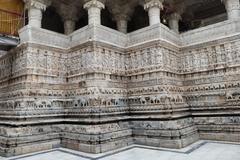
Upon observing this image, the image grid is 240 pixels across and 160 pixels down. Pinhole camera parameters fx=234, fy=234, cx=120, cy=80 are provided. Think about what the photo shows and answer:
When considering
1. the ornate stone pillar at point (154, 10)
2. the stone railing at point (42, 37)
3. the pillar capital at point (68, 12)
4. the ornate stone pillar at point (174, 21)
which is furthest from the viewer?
the ornate stone pillar at point (174, 21)

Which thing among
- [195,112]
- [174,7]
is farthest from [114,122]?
[174,7]

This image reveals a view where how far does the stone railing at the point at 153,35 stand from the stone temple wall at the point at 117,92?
5 cm

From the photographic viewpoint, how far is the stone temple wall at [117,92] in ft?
26.9

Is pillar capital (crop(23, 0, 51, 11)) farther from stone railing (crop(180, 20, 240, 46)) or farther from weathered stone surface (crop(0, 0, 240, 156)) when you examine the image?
stone railing (crop(180, 20, 240, 46))

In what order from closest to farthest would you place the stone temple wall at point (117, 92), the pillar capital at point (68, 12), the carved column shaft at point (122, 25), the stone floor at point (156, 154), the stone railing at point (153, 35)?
1. the stone floor at point (156, 154)
2. the stone temple wall at point (117, 92)
3. the stone railing at point (153, 35)
4. the pillar capital at point (68, 12)
5. the carved column shaft at point (122, 25)

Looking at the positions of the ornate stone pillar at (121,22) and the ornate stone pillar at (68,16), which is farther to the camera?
the ornate stone pillar at (121,22)

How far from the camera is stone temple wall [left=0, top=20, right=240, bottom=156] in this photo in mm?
8211

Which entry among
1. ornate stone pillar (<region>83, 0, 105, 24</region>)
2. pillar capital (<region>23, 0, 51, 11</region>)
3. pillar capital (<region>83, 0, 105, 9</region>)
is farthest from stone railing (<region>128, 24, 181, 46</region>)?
pillar capital (<region>23, 0, 51, 11</region>)

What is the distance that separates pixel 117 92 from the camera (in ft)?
30.7

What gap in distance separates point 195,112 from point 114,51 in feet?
13.9

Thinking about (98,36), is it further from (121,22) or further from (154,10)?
(154,10)

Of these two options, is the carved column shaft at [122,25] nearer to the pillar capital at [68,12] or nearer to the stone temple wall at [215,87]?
the pillar capital at [68,12]

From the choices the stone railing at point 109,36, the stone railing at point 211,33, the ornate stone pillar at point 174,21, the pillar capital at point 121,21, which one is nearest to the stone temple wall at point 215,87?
the stone railing at point 211,33

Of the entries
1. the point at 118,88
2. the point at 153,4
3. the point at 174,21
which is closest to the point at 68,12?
the point at 153,4
